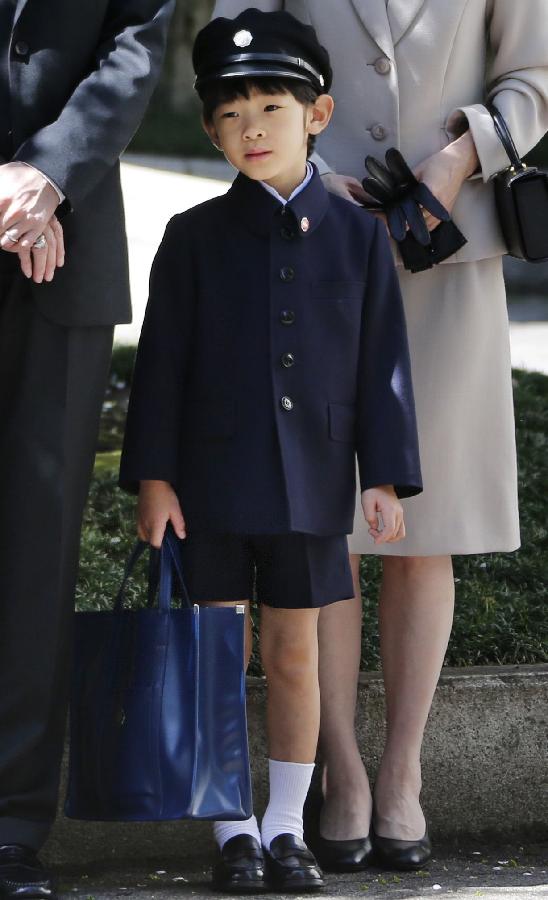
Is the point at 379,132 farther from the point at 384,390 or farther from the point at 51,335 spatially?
the point at 51,335

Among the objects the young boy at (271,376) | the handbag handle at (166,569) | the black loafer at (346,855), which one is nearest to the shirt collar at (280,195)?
the young boy at (271,376)

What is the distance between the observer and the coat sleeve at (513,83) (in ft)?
11.3

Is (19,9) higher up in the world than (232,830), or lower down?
higher up

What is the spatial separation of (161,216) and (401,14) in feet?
28.3

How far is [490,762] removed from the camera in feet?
12.5

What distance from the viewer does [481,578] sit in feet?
15.6

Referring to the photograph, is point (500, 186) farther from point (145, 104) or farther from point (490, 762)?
point (490, 762)

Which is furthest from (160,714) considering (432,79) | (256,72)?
(432,79)

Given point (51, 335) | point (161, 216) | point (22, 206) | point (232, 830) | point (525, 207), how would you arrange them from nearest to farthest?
point (22, 206) < point (51, 335) < point (232, 830) < point (525, 207) < point (161, 216)

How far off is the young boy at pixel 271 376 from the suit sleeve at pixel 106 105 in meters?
0.16

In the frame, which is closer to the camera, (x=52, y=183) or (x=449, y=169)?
(x=52, y=183)

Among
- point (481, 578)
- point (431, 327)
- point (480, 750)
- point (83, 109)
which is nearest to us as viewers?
point (83, 109)

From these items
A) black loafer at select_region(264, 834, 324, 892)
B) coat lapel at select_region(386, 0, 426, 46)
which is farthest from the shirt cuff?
black loafer at select_region(264, 834, 324, 892)

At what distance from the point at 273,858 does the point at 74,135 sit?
1.53m
